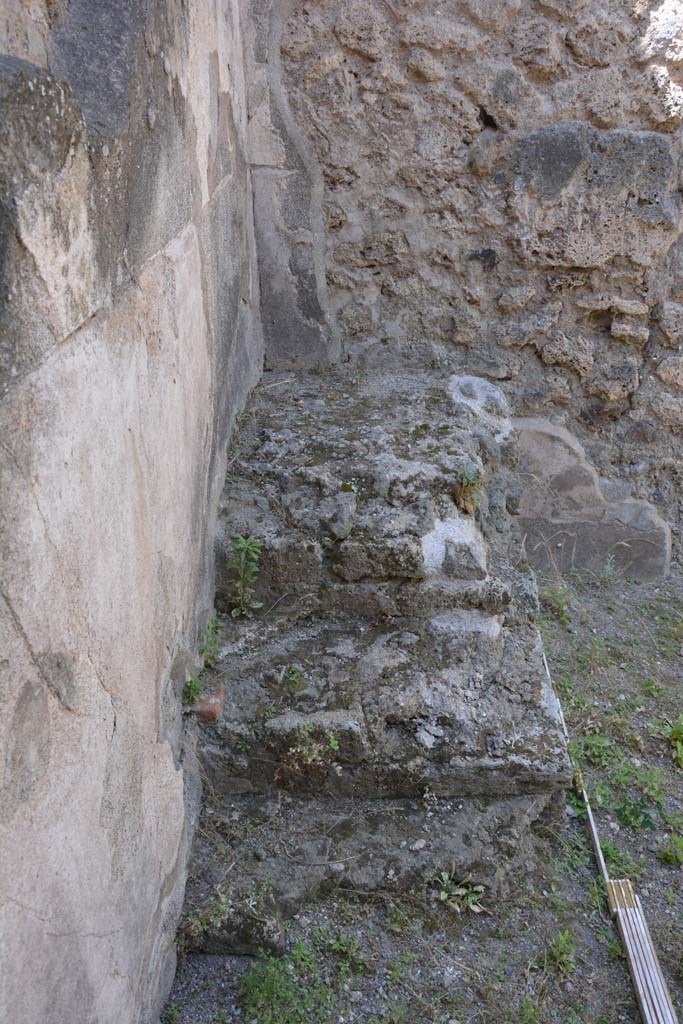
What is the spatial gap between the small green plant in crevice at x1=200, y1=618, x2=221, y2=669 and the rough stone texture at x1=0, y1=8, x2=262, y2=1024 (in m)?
0.11

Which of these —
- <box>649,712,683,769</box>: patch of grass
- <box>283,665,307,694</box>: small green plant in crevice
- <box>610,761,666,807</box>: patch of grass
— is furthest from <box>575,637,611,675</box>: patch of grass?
<box>283,665,307,694</box>: small green plant in crevice

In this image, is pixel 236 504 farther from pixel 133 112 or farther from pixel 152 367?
pixel 133 112

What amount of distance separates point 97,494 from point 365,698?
100 cm

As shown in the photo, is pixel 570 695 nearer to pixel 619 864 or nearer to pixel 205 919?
pixel 619 864

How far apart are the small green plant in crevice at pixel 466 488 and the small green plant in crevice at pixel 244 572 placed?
57cm

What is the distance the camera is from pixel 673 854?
7.25 feet

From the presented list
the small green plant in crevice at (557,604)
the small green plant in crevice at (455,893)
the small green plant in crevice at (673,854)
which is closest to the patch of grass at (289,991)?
the small green plant in crevice at (455,893)

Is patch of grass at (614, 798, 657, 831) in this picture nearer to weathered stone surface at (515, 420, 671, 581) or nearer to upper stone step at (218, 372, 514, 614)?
upper stone step at (218, 372, 514, 614)

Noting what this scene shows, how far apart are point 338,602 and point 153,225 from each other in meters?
1.08

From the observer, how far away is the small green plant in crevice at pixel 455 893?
182 cm

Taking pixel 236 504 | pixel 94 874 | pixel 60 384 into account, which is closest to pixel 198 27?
pixel 236 504

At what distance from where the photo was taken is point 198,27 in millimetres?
1854

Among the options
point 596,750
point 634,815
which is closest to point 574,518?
point 596,750

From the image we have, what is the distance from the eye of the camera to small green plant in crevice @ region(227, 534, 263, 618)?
2.13 m
